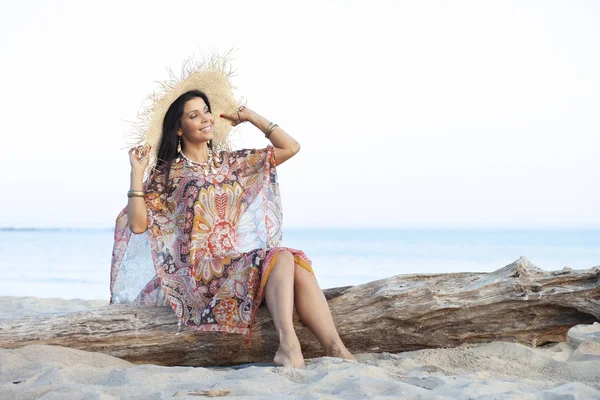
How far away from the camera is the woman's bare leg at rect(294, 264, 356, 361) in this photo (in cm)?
358

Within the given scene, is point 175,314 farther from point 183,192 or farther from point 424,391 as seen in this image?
point 424,391

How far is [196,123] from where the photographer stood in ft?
14.0

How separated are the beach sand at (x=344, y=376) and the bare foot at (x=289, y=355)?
0.28 ft

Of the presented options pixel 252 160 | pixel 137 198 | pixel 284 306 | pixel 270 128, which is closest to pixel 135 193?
pixel 137 198

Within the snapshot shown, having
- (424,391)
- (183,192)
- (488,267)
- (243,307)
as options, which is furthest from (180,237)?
(488,267)

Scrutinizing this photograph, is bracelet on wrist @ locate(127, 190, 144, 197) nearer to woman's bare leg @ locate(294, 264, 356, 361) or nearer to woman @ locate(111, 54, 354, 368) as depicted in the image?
woman @ locate(111, 54, 354, 368)

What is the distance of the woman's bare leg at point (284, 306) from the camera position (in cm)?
343

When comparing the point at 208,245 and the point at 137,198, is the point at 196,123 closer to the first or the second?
the point at 137,198

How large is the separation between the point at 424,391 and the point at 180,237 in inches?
78.5

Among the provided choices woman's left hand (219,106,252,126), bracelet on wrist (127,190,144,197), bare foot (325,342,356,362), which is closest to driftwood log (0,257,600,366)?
bare foot (325,342,356,362)

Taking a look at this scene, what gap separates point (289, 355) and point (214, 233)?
3.50 feet

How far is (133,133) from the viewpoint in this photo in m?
4.21

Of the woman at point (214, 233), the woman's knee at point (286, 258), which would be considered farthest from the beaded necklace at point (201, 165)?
the woman's knee at point (286, 258)

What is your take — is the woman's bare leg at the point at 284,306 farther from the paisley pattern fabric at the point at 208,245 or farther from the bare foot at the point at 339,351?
the bare foot at the point at 339,351
